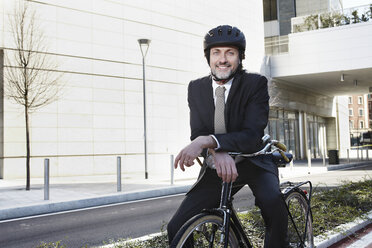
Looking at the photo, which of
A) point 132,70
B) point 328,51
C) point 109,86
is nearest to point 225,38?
point 109,86

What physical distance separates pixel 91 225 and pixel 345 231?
414 cm

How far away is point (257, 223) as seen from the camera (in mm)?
4711

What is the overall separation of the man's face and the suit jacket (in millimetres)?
68

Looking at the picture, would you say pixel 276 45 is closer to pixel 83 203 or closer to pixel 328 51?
pixel 328 51

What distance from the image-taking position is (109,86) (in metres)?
17.8

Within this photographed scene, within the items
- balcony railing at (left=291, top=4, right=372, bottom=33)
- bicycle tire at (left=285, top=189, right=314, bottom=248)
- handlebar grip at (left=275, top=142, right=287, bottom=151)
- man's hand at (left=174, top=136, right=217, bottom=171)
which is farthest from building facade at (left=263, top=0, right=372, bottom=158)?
man's hand at (left=174, top=136, right=217, bottom=171)

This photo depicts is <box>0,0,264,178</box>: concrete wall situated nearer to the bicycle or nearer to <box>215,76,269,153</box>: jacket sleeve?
the bicycle

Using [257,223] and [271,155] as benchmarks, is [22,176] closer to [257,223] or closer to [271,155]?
[257,223]

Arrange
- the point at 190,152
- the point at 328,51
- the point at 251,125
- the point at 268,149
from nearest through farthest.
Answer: the point at 190,152
the point at 251,125
the point at 268,149
the point at 328,51

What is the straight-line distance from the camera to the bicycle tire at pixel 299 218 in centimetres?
332

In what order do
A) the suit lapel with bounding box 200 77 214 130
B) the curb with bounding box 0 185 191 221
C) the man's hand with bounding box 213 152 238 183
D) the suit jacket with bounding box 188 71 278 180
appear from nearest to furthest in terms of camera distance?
the man's hand with bounding box 213 152 238 183
the suit jacket with bounding box 188 71 278 180
the suit lapel with bounding box 200 77 214 130
the curb with bounding box 0 185 191 221

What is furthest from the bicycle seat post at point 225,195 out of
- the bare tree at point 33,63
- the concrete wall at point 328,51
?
the concrete wall at point 328,51

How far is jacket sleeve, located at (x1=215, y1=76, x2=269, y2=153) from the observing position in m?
2.23

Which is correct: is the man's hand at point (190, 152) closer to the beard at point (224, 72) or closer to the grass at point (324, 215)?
the beard at point (224, 72)
